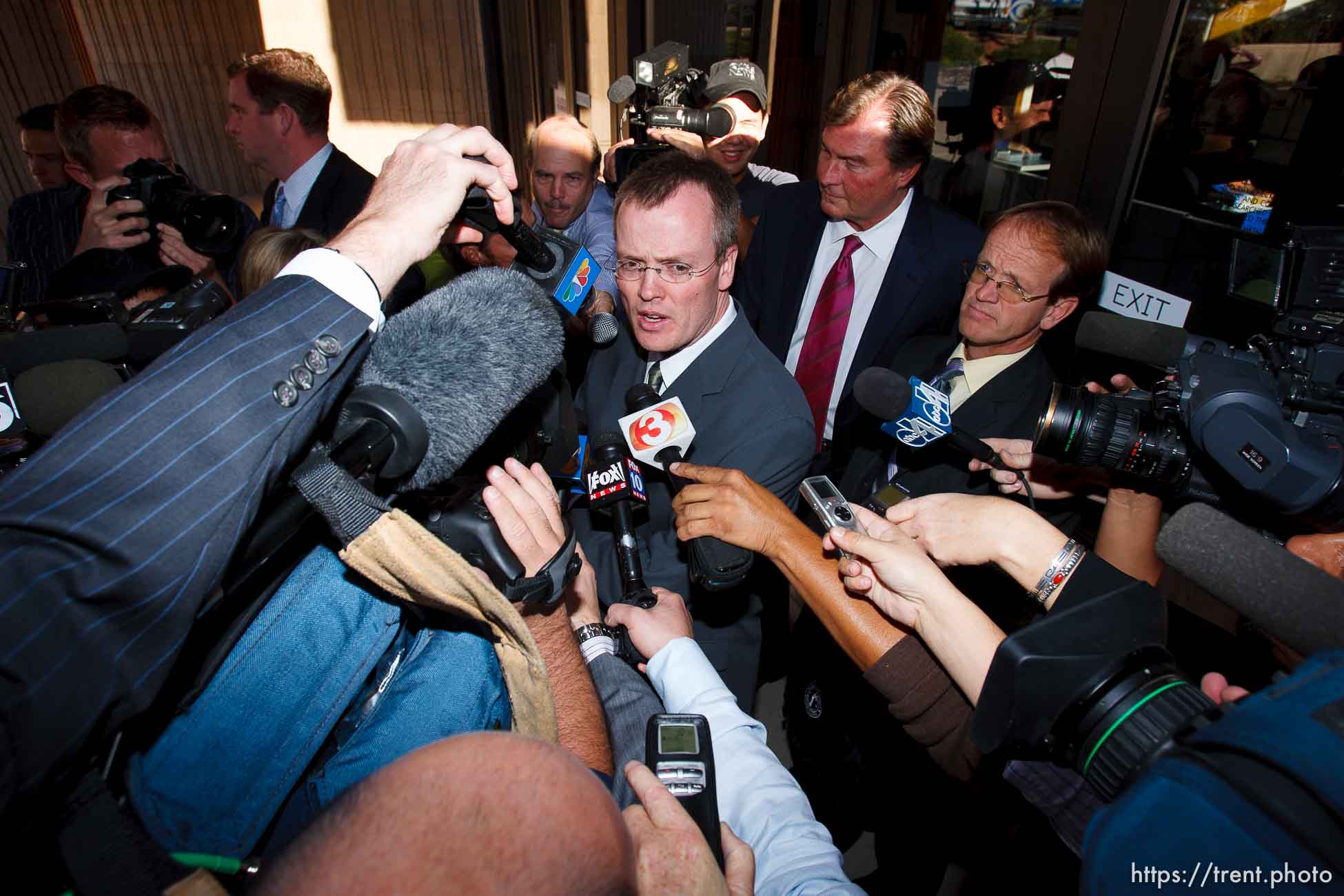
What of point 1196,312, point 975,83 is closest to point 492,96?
point 975,83

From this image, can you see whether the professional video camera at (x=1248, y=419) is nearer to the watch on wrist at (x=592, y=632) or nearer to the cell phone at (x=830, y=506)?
the cell phone at (x=830, y=506)

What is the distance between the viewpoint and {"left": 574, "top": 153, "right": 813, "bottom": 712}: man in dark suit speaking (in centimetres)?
182

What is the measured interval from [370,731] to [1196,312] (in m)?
3.54

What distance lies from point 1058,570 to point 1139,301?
1818mm

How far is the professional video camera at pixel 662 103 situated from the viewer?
3.13m

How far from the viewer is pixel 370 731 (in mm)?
1006

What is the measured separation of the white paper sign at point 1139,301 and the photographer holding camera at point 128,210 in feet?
10.7

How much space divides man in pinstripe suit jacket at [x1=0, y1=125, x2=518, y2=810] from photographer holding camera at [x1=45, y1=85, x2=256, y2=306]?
205 cm

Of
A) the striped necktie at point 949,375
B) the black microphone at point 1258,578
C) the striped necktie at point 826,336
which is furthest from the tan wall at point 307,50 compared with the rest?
the black microphone at point 1258,578

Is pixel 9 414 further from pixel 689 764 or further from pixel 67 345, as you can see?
pixel 689 764

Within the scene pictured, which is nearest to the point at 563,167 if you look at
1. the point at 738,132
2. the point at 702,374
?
the point at 738,132

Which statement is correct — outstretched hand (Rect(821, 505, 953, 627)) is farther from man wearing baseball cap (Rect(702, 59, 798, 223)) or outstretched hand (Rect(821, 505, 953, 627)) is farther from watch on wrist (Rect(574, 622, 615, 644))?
man wearing baseball cap (Rect(702, 59, 798, 223))

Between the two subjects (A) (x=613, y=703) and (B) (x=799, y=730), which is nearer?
(A) (x=613, y=703)

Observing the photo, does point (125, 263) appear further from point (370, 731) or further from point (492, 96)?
point (492, 96)
